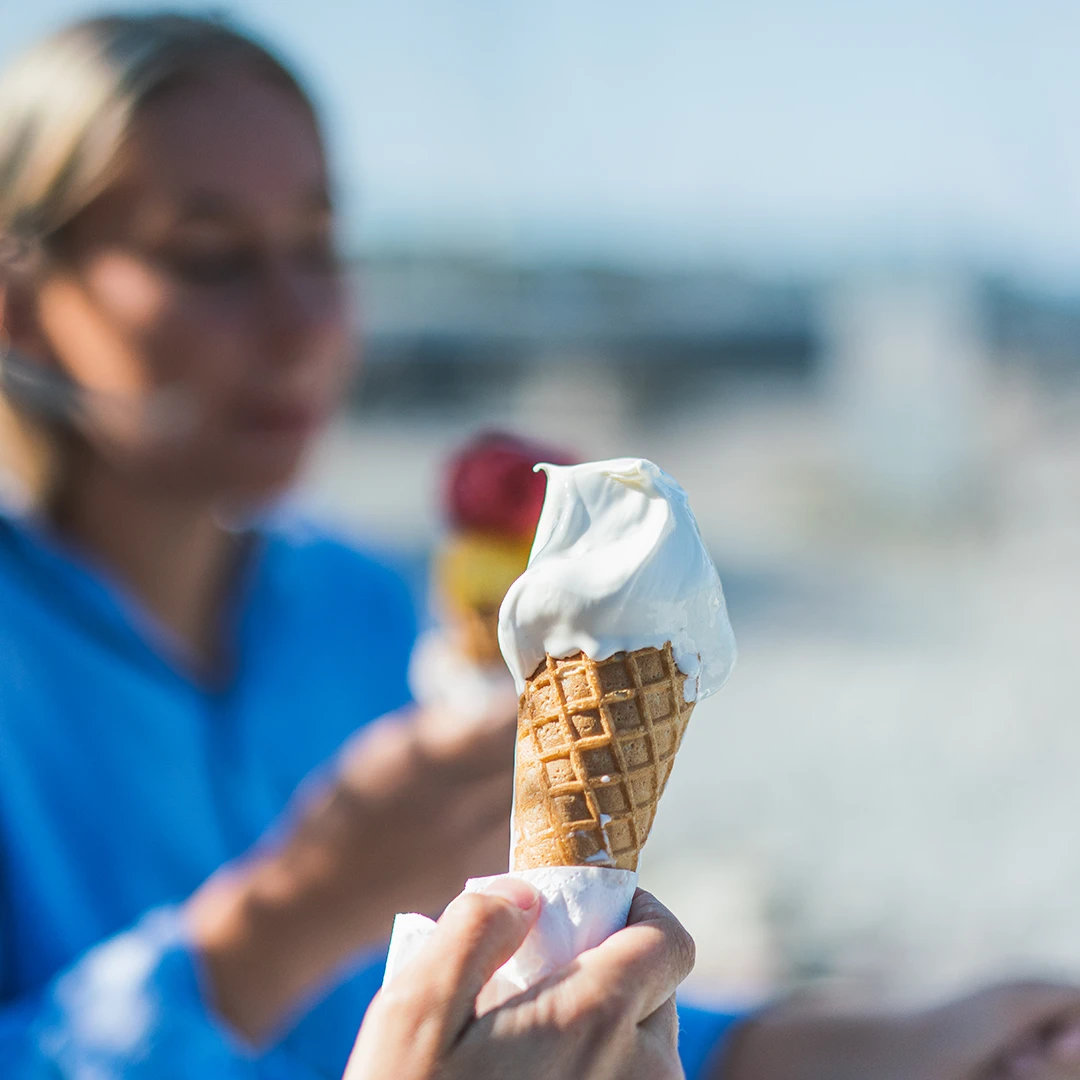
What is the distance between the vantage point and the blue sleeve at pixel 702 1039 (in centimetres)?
159

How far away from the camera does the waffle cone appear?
34.8 inches

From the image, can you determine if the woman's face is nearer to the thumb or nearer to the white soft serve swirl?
the white soft serve swirl

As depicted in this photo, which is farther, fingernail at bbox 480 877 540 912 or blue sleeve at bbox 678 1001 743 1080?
blue sleeve at bbox 678 1001 743 1080

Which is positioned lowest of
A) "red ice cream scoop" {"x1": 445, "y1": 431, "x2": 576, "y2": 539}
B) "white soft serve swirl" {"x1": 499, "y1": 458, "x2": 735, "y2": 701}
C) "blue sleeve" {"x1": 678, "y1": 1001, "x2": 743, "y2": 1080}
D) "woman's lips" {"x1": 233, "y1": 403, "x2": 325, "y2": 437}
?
"blue sleeve" {"x1": 678, "y1": 1001, "x2": 743, "y2": 1080}

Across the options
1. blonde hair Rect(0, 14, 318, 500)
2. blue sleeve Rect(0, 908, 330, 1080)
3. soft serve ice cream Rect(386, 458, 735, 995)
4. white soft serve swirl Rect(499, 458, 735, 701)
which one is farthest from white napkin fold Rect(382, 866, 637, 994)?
blonde hair Rect(0, 14, 318, 500)

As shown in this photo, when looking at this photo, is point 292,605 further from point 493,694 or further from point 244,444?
point 493,694

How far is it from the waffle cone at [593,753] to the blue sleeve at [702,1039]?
2.66ft

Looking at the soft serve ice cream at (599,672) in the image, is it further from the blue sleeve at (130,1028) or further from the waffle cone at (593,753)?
the blue sleeve at (130,1028)

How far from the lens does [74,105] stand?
5.76 ft

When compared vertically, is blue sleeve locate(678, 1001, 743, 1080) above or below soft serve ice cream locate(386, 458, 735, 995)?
below

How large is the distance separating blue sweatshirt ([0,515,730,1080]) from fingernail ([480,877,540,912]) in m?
0.78

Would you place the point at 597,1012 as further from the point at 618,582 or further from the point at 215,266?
the point at 215,266

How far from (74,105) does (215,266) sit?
0.31 meters

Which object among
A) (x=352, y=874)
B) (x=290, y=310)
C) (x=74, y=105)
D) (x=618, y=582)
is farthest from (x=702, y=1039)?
(x=74, y=105)
